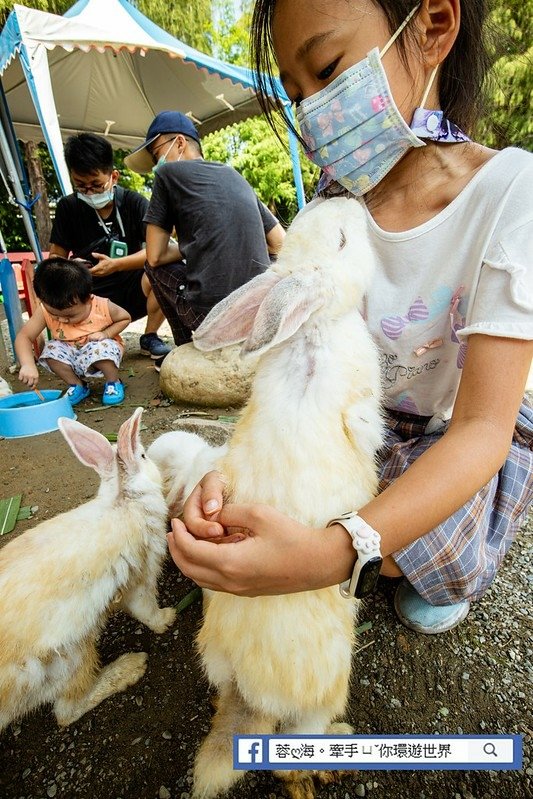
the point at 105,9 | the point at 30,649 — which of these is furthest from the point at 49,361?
the point at 105,9

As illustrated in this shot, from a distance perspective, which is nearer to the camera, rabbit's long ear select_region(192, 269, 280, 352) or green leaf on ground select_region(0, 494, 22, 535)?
rabbit's long ear select_region(192, 269, 280, 352)

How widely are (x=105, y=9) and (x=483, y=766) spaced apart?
9144 mm

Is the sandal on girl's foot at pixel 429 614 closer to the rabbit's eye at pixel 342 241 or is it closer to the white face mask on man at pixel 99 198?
the rabbit's eye at pixel 342 241

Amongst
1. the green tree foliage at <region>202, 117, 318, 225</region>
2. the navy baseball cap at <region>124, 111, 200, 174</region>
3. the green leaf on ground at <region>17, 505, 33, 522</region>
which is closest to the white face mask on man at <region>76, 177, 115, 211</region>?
the navy baseball cap at <region>124, 111, 200, 174</region>

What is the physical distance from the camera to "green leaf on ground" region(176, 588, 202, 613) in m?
1.91

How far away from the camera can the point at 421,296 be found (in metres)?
1.52

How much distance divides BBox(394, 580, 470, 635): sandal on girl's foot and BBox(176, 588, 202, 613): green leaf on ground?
2.80 ft

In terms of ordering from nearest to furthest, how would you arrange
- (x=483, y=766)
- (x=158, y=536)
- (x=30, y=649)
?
(x=483, y=766), (x=30, y=649), (x=158, y=536)

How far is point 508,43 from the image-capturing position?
1.71 metres

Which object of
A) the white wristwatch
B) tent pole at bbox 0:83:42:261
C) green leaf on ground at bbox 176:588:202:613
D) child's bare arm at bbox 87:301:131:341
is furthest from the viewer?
tent pole at bbox 0:83:42:261

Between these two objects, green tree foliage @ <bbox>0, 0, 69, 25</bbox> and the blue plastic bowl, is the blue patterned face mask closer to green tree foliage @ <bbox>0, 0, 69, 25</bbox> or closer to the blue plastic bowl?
the blue plastic bowl

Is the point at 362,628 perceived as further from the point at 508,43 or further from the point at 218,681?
the point at 508,43

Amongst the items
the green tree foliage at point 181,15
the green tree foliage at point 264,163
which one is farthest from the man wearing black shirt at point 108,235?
the green tree foliage at point 181,15

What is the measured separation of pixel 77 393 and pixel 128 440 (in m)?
2.37
